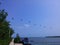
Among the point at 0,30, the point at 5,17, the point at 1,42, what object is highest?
the point at 5,17

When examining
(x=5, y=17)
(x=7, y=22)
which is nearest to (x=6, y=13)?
(x=5, y=17)

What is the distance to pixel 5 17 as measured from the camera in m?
36.1

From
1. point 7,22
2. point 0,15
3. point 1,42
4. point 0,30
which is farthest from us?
point 7,22

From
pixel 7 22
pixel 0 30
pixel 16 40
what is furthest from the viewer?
pixel 16 40

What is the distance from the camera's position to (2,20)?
35.3 metres

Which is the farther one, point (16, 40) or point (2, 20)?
point (16, 40)

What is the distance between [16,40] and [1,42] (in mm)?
29279

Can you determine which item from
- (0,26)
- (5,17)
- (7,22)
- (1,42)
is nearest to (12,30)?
(7,22)

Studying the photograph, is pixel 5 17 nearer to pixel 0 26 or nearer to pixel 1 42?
pixel 0 26

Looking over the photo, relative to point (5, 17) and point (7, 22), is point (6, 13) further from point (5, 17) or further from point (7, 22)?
point (7, 22)

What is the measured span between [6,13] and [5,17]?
30.8 inches

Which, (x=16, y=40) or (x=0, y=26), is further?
(x=16, y=40)

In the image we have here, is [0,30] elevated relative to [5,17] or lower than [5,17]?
lower

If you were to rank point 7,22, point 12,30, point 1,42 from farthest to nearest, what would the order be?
1. point 12,30
2. point 7,22
3. point 1,42
